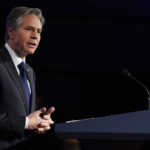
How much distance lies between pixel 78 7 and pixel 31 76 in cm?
85

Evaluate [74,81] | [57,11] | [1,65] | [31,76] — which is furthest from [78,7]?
[1,65]

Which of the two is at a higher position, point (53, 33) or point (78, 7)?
point (78, 7)

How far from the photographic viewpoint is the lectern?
3.13ft

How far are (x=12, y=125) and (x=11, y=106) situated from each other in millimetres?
111

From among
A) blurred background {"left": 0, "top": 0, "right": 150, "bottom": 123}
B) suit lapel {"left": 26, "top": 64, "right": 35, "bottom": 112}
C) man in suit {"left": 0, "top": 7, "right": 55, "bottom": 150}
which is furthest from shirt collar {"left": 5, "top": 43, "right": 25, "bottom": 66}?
blurred background {"left": 0, "top": 0, "right": 150, "bottom": 123}

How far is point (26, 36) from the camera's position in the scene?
1563mm

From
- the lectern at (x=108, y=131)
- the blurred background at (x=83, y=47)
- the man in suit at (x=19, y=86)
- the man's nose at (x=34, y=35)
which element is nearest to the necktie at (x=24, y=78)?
the man in suit at (x=19, y=86)

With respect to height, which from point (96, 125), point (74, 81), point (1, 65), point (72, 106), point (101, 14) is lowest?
point (72, 106)

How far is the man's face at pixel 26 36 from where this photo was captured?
151cm

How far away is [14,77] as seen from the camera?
4.57ft

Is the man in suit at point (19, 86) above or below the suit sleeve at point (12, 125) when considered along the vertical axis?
above

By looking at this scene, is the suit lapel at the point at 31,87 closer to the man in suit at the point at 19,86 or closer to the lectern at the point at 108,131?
the man in suit at the point at 19,86

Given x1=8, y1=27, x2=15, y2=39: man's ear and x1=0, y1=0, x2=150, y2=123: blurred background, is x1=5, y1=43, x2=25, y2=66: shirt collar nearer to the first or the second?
x1=8, y1=27, x2=15, y2=39: man's ear

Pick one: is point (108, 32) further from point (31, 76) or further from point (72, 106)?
point (31, 76)
